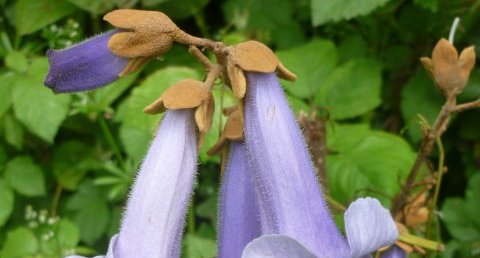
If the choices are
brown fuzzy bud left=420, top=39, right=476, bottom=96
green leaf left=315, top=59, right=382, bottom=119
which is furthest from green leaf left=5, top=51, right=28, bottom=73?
brown fuzzy bud left=420, top=39, right=476, bottom=96

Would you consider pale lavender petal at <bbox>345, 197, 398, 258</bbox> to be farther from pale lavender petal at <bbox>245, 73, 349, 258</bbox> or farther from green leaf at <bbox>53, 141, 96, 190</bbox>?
green leaf at <bbox>53, 141, 96, 190</bbox>

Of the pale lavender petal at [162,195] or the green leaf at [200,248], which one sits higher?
the pale lavender petal at [162,195]

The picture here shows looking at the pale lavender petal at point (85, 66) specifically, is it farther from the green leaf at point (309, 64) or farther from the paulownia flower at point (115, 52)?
the green leaf at point (309, 64)

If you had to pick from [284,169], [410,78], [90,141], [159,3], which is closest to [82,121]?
[90,141]

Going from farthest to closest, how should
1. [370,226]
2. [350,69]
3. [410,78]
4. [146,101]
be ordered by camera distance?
1. [410,78]
2. [350,69]
3. [146,101]
4. [370,226]

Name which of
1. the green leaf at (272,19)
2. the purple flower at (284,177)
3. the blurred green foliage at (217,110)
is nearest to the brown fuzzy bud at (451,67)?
the blurred green foliage at (217,110)

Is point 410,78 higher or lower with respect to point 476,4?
lower

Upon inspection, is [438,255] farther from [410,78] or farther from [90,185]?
[90,185]
